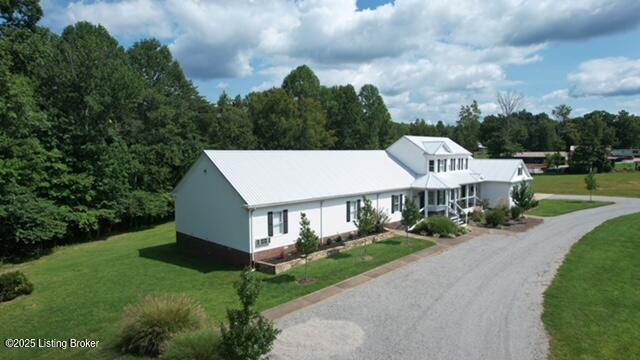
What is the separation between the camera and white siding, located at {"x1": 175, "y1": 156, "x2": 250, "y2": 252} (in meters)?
21.5

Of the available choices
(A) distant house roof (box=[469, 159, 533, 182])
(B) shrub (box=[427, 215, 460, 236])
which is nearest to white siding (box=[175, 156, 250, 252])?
(B) shrub (box=[427, 215, 460, 236])

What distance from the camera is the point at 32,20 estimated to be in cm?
2098

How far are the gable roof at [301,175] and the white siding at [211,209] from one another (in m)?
0.75

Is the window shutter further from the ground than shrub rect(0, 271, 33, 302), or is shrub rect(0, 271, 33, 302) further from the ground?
the window shutter

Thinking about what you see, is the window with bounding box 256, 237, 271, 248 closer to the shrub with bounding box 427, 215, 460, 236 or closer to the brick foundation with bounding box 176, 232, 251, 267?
the brick foundation with bounding box 176, 232, 251, 267

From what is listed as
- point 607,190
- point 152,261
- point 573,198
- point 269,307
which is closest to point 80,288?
point 152,261

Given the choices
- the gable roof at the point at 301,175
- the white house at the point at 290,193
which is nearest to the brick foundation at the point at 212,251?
the white house at the point at 290,193

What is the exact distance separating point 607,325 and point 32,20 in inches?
1128

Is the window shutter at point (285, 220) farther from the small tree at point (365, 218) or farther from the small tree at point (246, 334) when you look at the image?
the small tree at point (246, 334)

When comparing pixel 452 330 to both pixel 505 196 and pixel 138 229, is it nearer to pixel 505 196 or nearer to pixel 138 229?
pixel 505 196

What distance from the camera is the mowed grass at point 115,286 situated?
1415cm

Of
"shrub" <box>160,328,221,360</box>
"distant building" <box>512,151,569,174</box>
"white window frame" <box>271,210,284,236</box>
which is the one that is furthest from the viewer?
"distant building" <box>512,151,569,174</box>

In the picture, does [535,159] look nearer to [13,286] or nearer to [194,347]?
[13,286]

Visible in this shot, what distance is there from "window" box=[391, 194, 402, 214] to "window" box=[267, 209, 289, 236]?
10378 millimetres
